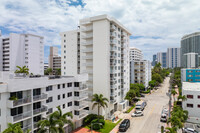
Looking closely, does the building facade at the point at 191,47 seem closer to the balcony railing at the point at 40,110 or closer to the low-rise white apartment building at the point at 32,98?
the low-rise white apartment building at the point at 32,98

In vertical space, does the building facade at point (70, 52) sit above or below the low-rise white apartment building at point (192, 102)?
above

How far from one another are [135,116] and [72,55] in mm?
33486

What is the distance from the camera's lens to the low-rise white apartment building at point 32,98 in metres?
19.3

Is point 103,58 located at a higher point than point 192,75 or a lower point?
higher

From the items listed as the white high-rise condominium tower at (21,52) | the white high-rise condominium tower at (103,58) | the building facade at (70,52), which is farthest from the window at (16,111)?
the white high-rise condominium tower at (21,52)

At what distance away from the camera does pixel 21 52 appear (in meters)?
83.9

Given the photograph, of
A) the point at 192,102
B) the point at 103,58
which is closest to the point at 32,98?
the point at 103,58

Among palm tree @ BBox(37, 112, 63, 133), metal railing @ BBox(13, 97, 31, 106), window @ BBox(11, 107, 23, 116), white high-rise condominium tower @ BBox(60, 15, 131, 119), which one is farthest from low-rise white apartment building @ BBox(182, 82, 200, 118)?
window @ BBox(11, 107, 23, 116)

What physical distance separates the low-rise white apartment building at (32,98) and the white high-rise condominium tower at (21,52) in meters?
66.4

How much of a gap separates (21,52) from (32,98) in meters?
74.3

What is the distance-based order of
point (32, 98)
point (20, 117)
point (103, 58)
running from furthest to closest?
point (103, 58) < point (32, 98) < point (20, 117)

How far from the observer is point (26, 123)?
22.0 meters

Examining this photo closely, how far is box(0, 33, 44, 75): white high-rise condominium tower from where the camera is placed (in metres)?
81.2

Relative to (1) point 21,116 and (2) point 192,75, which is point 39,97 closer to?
(1) point 21,116
